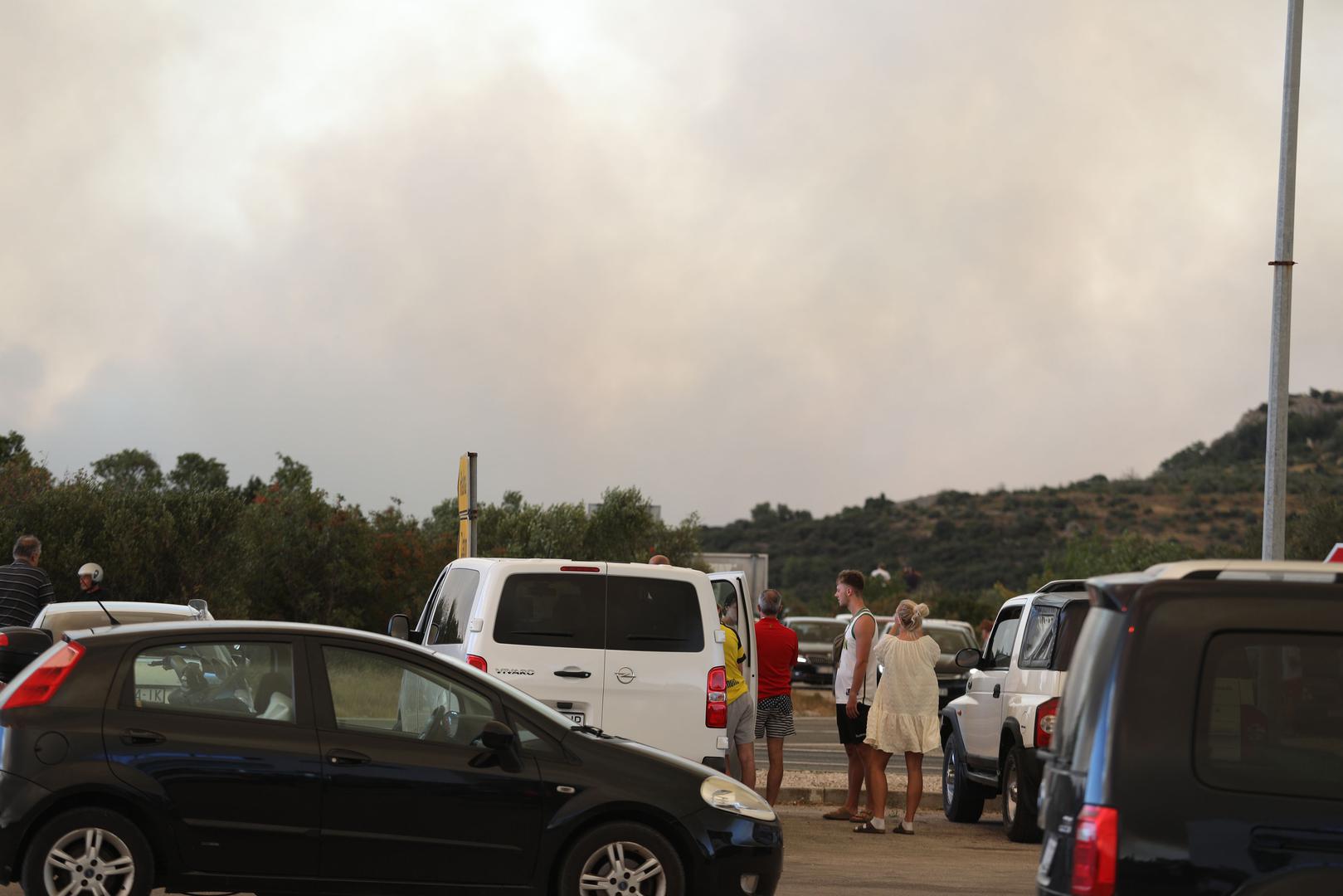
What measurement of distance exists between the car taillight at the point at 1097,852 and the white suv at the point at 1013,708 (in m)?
7.22

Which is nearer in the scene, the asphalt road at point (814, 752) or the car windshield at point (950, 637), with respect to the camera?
the asphalt road at point (814, 752)

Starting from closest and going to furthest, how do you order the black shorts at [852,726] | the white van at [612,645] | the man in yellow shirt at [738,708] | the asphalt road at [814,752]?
the white van at [612,645] → the man in yellow shirt at [738,708] → the black shorts at [852,726] → the asphalt road at [814,752]

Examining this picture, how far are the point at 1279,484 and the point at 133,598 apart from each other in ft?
88.4

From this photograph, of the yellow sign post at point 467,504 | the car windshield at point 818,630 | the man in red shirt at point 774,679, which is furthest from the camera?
the car windshield at point 818,630

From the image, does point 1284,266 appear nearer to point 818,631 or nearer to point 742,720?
point 742,720

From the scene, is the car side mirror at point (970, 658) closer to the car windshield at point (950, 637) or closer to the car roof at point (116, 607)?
the car roof at point (116, 607)

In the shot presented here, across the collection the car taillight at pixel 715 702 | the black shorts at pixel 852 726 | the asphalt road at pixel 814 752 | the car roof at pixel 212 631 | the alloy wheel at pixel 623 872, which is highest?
the car roof at pixel 212 631

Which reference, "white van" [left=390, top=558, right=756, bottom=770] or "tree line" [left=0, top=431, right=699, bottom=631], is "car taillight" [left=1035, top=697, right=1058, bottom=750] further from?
"tree line" [left=0, top=431, right=699, bottom=631]

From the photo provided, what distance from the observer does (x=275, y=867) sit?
26.4ft

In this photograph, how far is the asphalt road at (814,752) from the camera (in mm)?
21219

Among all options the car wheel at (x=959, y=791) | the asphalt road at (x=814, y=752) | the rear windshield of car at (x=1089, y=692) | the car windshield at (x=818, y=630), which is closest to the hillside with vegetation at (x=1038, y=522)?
the car windshield at (x=818, y=630)

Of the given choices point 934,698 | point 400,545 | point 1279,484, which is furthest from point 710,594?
point 400,545

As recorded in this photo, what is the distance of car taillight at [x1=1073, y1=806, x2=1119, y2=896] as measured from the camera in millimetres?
5074

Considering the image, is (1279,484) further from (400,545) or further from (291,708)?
(400,545)
